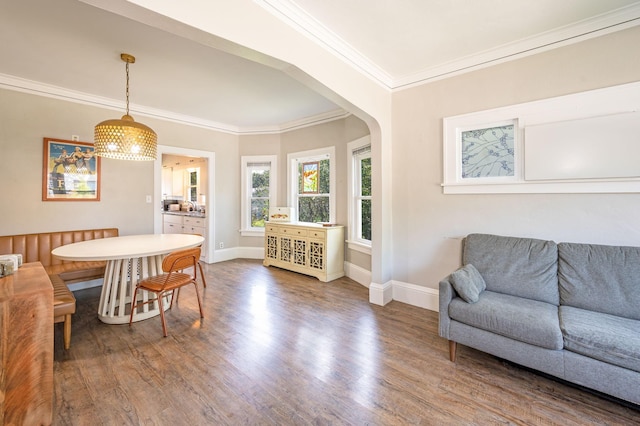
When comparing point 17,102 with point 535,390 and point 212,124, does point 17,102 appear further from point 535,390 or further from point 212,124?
point 535,390

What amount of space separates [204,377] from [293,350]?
2.17 ft

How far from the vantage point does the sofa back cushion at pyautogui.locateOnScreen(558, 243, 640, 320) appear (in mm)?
1794

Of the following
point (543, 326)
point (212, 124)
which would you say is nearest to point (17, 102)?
point (212, 124)

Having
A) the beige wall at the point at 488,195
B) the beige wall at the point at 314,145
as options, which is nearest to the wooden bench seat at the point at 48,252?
the beige wall at the point at 314,145

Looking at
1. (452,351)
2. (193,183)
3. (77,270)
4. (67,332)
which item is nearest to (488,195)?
(452,351)

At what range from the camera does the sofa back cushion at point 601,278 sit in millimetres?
1794

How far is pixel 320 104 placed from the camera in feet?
12.9

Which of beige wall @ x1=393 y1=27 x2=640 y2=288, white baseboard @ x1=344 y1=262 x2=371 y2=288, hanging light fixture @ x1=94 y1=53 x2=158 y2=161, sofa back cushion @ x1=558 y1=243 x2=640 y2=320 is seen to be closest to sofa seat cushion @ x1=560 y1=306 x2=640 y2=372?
sofa back cushion @ x1=558 y1=243 x2=640 y2=320

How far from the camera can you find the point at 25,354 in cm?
126

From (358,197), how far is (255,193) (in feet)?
7.92

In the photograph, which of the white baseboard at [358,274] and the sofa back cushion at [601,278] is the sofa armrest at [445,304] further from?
the white baseboard at [358,274]

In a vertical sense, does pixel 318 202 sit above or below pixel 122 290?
above

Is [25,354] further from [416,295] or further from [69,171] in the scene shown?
[69,171]

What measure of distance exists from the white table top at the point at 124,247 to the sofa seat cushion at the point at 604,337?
3.11 m
